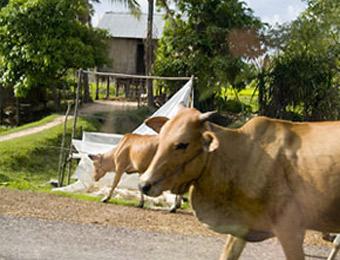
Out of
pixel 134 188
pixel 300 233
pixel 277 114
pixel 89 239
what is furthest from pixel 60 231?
pixel 277 114

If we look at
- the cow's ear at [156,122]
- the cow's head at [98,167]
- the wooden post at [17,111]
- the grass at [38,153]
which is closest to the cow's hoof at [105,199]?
the cow's head at [98,167]

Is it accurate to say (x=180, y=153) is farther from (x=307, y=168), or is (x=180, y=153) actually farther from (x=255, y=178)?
(x=307, y=168)

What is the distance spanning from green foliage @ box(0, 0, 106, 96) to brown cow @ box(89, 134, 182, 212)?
11125 millimetres

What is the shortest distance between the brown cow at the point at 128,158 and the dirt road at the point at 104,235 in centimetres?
120

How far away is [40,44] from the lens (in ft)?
80.0

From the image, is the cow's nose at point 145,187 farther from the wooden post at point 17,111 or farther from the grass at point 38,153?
the wooden post at point 17,111

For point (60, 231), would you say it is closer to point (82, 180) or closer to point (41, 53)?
point (82, 180)

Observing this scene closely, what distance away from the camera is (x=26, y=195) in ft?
36.0

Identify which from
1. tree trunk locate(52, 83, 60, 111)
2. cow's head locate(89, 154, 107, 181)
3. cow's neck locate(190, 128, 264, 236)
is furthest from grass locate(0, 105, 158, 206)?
cow's neck locate(190, 128, 264, 236)

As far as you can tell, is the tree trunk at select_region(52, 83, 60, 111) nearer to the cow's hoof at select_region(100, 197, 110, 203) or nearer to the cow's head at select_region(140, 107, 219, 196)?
the cow's hoof at select_region(100, 197, 110, 203)

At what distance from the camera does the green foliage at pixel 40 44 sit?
2422 centimetres

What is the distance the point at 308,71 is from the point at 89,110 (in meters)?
7.96

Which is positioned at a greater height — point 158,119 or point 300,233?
point 158,119

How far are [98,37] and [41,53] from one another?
3.12 m
